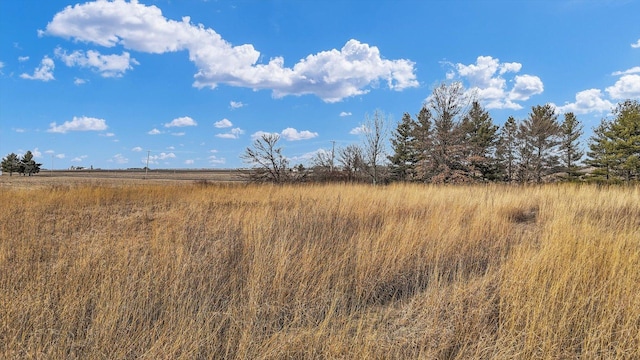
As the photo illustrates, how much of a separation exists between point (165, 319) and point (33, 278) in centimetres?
187

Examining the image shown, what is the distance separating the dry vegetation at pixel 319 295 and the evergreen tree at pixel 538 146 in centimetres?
2887

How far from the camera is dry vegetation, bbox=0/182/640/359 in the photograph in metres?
2.32

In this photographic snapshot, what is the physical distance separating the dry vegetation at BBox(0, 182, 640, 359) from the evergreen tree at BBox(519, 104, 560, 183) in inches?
1137

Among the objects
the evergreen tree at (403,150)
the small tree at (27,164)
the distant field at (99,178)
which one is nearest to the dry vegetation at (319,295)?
the distant field at (99,178)

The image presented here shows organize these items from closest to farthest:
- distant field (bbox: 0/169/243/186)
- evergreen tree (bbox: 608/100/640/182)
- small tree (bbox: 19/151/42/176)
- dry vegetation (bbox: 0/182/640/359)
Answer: dry vegetation (bbox: 0/182/640/359) → distant field (bbox: 0/169/243/186) → evergreen tree (bbox: 608/100/640/182) → small tree (bbox: 19/151/42/176)

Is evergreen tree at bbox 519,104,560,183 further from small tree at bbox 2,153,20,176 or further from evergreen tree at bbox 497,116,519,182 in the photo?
small tree at bbox 2,153,20,176

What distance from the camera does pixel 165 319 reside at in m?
2.61

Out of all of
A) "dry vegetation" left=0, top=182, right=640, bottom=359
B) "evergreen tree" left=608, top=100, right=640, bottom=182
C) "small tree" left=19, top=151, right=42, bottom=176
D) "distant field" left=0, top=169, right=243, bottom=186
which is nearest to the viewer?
"dry vegetation" left=0, top=182, right=640, bottom=359

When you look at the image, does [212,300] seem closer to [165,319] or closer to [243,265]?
[165,319]

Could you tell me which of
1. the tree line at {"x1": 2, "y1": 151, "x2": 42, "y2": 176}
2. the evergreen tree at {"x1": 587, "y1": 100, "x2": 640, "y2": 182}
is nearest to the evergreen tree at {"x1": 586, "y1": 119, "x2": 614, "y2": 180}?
the evergreen tree at {"x1": 587, "y1": 100, "x2": 640, "y2": 182}

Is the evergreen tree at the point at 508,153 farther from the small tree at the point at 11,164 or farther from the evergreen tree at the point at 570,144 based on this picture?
the small tree at the point at 11,164

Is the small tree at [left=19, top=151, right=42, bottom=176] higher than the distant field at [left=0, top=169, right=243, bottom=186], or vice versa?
the small tree at [left=19, top=151, right=42, bottom=176]

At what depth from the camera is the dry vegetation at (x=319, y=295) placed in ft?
7.61

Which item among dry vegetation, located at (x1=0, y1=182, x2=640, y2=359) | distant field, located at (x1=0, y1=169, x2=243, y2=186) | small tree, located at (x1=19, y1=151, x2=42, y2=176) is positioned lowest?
dry vegetation, located at (x1=0, y1=182, x2=640, y2=359)
